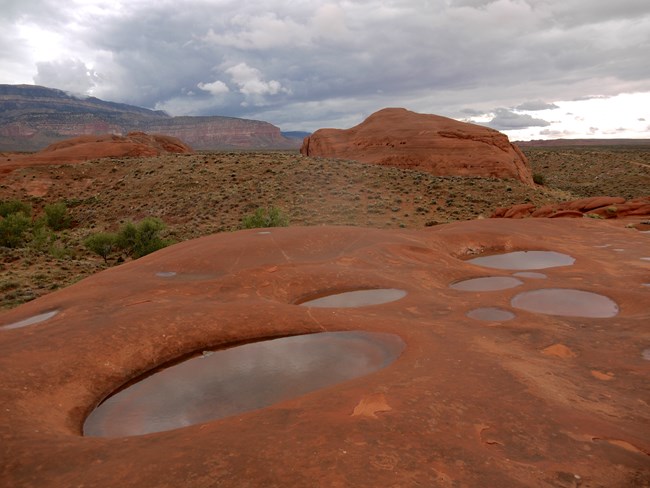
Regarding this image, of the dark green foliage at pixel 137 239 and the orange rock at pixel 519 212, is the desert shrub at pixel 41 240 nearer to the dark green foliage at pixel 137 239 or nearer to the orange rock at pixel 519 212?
the dark green foliage at pixel 137 239

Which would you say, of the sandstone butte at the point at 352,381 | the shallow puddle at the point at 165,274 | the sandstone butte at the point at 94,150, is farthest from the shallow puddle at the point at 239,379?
the sandstone butte at the point at 94,150

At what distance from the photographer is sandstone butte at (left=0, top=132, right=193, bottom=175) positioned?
5403 cm

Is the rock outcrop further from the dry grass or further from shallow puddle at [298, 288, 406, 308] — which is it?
shallow puddle at [298, 288, 406, 308]

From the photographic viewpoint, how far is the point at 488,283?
12.8m

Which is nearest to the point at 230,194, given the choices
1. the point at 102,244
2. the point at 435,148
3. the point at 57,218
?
the point at 102,244

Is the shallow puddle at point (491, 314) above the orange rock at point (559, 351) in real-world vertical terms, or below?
below

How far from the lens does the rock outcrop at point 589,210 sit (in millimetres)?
29597

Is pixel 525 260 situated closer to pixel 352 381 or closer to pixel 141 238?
pixel 352 381

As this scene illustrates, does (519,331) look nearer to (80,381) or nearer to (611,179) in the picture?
(80,381)

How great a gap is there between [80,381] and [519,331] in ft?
26.2

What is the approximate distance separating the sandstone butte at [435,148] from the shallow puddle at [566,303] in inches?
1576

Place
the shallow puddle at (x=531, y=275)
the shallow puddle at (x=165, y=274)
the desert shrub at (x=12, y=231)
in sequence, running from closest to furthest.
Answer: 1. the shallow puddle at (x=165, y=274)
2. the shallow puddle at (x=531, y=275)
3. the desert shrub at (x=12, y=231)

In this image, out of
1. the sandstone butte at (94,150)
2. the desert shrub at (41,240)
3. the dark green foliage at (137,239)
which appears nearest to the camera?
the dark green foliage at (137,239)

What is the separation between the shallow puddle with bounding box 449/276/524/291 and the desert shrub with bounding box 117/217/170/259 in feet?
66.0
